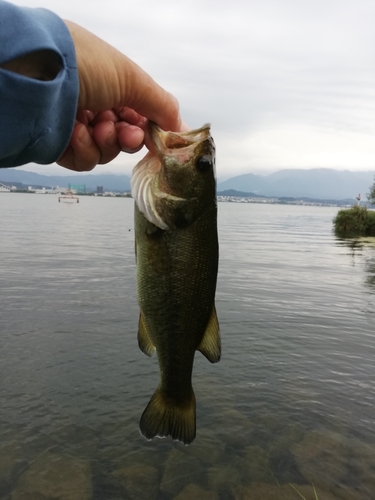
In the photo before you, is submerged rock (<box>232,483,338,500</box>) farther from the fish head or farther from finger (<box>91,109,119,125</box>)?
finger (<box>91,109,119,125</box>)

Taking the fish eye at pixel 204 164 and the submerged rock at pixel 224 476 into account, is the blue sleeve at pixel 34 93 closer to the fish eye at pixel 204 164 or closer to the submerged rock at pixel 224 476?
the fish eye at pixel 204 164

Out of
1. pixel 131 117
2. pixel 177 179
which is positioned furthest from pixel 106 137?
pixel 177 179

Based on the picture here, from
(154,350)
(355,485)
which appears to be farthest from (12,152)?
(355,485)

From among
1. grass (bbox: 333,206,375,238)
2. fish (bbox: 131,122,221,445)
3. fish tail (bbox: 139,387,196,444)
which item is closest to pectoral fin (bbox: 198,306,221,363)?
fish (bbox: 131,122,221,445)

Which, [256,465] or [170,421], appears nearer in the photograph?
[170,421]

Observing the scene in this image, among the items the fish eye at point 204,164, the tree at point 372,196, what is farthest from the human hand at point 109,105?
the tree at point 372,196

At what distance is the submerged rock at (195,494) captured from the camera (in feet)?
19.2

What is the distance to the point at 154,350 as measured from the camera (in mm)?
3283

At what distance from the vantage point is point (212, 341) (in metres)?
3.13

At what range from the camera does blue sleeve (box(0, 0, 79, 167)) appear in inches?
67.1

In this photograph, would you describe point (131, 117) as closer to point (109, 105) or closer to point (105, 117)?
point (105, 117)

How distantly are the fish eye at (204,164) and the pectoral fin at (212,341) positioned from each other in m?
1.03

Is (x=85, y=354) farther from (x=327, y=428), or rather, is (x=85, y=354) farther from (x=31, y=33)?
(x=31, y=33)

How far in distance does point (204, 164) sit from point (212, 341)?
1.31 meters
